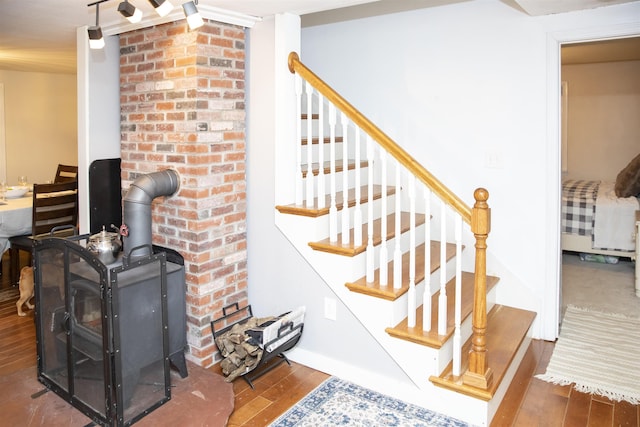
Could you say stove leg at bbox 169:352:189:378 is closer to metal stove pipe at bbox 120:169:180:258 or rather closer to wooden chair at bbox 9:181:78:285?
metal stove pipe at bbox 120:169:180:258

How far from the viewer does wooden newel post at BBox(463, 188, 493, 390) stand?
2443 mm

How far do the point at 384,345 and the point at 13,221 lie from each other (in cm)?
350

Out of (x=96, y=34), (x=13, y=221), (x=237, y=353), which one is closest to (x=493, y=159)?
(x=237, y=353)

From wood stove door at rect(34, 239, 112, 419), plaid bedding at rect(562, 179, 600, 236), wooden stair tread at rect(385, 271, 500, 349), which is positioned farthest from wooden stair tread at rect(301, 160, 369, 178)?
plaid bedding at rect(562, 179, 600, 236)

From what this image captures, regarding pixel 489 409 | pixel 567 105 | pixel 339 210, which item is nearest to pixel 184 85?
pixel 339 210

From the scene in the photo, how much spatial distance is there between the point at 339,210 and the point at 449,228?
3.44 ft

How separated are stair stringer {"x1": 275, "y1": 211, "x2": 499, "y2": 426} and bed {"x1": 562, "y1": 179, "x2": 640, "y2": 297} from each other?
2972 millimetres

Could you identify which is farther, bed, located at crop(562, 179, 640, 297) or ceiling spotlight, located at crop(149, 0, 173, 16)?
bed, located at crop(562, 179, 640, 297)

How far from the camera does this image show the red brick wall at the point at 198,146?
3047 millimetres

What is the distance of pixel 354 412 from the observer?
2.68m

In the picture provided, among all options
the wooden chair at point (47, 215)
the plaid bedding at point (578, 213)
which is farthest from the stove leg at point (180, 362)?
the plaid bedding at point (578, 213)

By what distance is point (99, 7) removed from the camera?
293 cm

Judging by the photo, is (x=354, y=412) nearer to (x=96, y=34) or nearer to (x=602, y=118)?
(x=96, y=34)

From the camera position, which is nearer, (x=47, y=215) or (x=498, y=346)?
(x=498, y=346)
